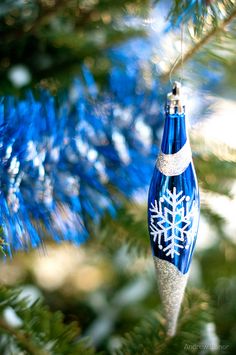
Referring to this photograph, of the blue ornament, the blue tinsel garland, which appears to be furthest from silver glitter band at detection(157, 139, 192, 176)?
the blue tinsel garland

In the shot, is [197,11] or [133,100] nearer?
[197,11]

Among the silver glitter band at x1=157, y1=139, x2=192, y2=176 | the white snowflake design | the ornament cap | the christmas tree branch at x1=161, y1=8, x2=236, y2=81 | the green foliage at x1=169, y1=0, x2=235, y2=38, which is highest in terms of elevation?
the green foliage at x1=169, y1=0, x2=235, y2=38

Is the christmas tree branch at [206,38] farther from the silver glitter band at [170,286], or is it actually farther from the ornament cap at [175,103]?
the silver glitter band at [170,286]

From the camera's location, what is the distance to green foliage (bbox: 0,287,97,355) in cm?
39

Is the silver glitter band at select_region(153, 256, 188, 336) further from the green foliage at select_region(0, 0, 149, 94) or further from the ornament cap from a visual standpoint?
the green foliage at select_region(0, 0, 149, 94)

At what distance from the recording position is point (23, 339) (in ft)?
1.26

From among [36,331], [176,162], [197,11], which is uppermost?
[197,11]

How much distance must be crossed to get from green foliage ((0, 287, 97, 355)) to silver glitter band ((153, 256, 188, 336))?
8cm

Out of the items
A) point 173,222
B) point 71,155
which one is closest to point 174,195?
point 173,222

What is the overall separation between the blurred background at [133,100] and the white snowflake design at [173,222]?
0.11m

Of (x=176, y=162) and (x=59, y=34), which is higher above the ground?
(x=59, y=34)

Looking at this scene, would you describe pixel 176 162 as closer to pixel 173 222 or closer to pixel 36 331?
pixel 173 222

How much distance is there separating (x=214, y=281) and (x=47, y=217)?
0.93 feet

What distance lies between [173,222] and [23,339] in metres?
0.15
